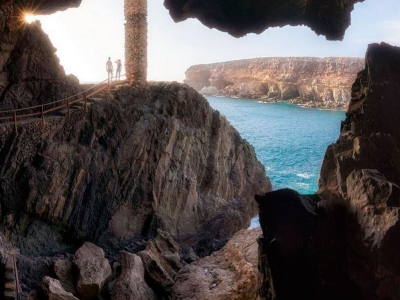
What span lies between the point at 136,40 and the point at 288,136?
47.0 m

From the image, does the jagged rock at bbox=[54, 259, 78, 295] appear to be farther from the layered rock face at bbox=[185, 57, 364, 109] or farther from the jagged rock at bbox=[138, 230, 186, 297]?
the layered rock face at bbox=[185, 57, 364, 109]

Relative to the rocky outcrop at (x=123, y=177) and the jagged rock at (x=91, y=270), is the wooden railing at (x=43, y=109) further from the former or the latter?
the jagged rock at (x=91, y=270)

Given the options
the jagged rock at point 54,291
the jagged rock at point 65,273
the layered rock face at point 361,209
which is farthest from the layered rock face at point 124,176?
the layered rock face at point 361,209

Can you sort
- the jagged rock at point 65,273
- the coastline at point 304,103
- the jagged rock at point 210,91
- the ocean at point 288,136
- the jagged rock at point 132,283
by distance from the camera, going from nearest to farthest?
the jagged rock at point 132,283 → the jagged rock at point 65,273 → the ocean at point 288,136 → the coastline at point 304,103 → the jagged rock at point 210,91

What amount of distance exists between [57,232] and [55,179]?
2289 millimetres

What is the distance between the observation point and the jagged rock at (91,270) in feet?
39.1

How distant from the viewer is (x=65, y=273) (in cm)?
1300

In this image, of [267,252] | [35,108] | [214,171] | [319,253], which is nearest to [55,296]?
[267,252]

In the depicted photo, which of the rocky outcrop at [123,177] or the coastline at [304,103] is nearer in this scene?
the rocky outcrop at [123,177]

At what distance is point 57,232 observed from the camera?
15.5 m

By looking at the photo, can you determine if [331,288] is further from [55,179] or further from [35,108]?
[35,108]

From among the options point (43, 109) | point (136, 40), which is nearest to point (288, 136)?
point (136, 40)

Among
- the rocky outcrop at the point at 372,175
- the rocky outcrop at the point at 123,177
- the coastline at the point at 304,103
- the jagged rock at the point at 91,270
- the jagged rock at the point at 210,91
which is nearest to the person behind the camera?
the rocky outcrop at the point at 372,175

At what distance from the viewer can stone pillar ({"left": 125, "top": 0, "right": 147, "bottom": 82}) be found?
22250 millimetres
